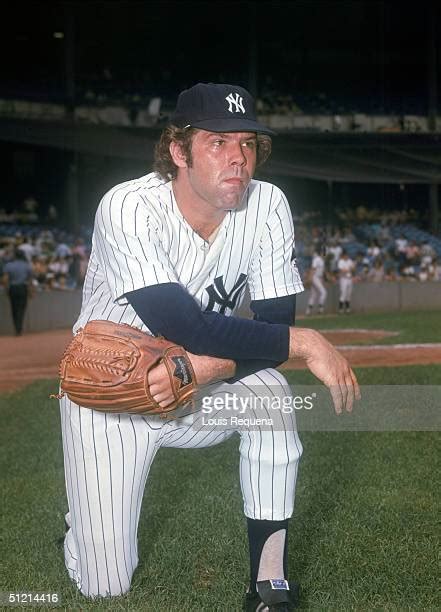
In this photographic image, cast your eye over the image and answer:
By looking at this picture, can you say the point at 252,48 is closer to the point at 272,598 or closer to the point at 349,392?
the point at 349,392

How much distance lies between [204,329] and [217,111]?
0.52m

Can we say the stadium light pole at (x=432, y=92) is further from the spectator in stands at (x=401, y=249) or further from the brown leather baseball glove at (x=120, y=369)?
the brown leather baseball glove at (x=120, y=369)

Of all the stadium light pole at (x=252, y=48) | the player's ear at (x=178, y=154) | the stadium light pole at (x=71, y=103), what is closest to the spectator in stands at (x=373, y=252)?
the stadium light pole at (x=252, y=48)

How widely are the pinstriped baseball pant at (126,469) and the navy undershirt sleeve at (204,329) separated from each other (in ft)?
Result: 0.70

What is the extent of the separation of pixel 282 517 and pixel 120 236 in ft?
2.64

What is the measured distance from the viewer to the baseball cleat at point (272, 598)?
241cm

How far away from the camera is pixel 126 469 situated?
259 cm

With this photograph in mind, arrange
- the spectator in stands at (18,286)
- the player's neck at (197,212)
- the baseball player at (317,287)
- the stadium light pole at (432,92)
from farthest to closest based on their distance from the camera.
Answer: the stadium light pole at (432,92) < the baseball player at (317,287) < the spectator in stands at (18,286) < the player's neck at (197,212)

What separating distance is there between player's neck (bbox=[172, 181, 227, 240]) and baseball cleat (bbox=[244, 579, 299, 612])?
88 cm

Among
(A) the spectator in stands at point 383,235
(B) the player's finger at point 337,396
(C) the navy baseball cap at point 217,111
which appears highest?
(A) the spectator in stands at point 383,235

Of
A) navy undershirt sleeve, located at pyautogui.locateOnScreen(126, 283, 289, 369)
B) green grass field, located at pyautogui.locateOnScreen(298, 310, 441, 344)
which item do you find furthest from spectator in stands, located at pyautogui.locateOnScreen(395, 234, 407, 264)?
navy undershirt sleeve, located at pyautogui.locateOnScreen(126, 283, 289, 369)

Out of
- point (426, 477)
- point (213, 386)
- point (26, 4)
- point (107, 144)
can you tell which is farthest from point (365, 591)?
point (26, 4)

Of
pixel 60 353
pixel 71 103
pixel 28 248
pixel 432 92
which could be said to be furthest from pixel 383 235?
pixel 60 353

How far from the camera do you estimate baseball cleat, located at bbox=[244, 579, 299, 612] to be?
2414 mm
